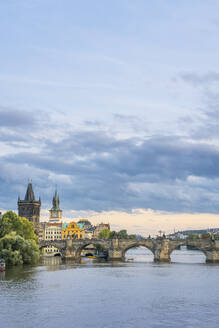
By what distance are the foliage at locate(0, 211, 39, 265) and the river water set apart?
11075 millimetres

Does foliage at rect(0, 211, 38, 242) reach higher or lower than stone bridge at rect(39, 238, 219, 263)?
higher

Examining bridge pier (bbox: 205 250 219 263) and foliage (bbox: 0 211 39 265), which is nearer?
foliage (bbox: 0 211 39 265)

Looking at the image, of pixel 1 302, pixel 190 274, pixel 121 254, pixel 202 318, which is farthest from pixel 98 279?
pixel 121 254

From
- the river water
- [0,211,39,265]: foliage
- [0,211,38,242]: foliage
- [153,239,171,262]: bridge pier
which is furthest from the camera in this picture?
[153,239,171,262]: bridge pier

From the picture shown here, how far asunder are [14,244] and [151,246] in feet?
146

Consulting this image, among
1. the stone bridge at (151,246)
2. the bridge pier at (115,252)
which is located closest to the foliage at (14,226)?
the stone bridge at (151,246)

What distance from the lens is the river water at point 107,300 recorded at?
4922 cm

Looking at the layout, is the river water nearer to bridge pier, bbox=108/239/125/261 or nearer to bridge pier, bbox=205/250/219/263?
bridge pier, bbox=205/250/219/263

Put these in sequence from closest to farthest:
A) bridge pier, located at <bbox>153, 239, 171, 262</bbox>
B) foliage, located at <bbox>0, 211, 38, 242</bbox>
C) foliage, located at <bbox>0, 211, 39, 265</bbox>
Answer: foliage, located at <bbox>0, 211, 39, 265</bbox> < foliage, located at <bbox>0, 211, 38, 242</bbox> < bridge pier, located at <bbox>153, 239, 171, 262</bbox>

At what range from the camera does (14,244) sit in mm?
103625

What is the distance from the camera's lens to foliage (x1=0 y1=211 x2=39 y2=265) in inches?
3935

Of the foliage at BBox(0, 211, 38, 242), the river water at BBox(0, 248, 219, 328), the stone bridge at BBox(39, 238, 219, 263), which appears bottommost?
the river water at BBox(0, 248, 219, 328)

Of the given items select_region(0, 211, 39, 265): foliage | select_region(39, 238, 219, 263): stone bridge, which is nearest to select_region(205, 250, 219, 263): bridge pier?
select_region(39, 238, 219, 263): stone bridge

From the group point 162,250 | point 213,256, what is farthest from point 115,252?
point 213,256
